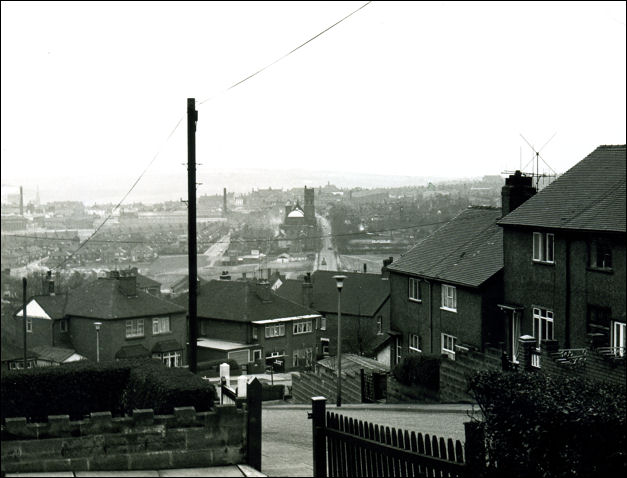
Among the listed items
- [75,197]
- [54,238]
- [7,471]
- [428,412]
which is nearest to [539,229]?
[428,412]

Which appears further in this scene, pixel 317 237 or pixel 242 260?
pixel 242 260

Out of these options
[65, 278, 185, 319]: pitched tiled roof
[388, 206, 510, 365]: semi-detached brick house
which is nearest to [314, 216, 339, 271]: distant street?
[65, 278, 185, 319]: pitched tiled roof

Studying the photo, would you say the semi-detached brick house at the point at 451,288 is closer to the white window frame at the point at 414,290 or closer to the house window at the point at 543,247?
the white window frame at the point at 414,290

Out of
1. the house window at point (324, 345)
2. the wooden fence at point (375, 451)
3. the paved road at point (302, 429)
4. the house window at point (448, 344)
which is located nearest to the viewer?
the wooden fence at point (375, 451)

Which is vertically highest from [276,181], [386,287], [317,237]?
[276,181]

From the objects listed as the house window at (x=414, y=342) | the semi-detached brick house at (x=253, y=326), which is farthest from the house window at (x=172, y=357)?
the house window at (x=414, y=342)

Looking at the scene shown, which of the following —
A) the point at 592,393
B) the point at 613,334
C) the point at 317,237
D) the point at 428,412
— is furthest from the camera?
the point at 317,237

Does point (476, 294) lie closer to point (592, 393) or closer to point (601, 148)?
point (601, 148)
